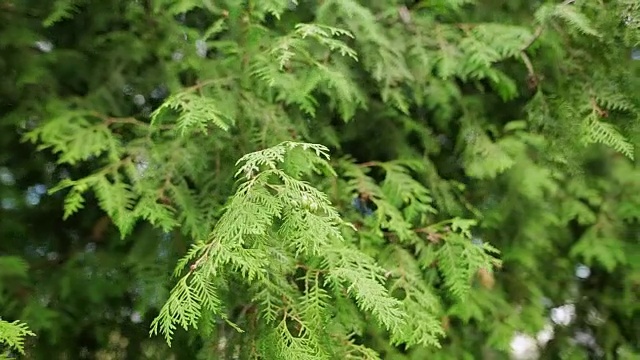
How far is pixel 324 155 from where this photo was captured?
6.16 ft

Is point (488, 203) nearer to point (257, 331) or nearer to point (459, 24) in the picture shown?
point (459, 24)

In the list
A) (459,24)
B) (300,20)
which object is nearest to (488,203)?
(459,24)

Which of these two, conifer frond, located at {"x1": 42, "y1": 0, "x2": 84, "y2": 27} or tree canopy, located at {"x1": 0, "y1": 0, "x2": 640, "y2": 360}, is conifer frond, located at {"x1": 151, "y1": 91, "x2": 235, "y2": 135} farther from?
conifer frond, located at {"x1": 42, "y1": 0, "x2": 84, "y2": 27}

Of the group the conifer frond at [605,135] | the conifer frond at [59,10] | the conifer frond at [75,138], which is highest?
the conifer frond at [605,135]

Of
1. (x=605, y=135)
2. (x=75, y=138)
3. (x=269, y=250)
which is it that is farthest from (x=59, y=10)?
(x=605, y=135)

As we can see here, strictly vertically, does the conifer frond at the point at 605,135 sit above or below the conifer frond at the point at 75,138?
above

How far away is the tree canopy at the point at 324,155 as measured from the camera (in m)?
1.90

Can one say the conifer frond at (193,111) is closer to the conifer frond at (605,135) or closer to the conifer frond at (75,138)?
the conifer frond at (75,138)

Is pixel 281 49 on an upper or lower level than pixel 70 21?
upper

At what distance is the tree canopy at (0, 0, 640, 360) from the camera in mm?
1896

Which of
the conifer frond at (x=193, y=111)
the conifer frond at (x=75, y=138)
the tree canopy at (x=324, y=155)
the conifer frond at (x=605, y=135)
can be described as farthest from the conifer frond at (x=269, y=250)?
A: the conifer frond at (x=605, y=135)

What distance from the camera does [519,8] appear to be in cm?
255

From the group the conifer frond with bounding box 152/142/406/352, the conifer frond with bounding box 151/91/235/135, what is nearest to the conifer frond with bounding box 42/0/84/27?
the conifer frond with bounding box 151/91/235/135

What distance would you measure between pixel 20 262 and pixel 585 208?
6.92 ft
